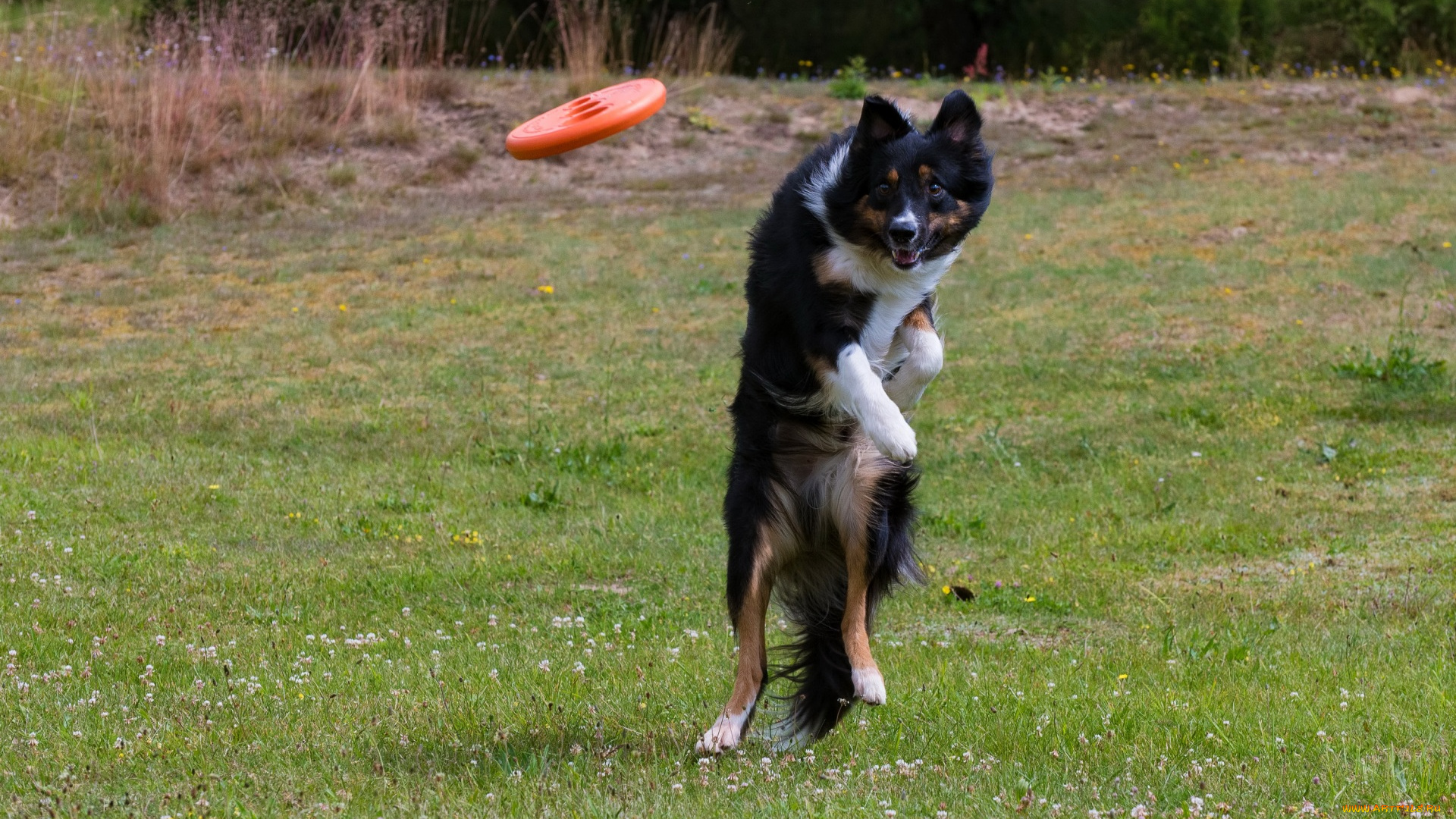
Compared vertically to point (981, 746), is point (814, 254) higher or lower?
higher

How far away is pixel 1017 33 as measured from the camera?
25828mm

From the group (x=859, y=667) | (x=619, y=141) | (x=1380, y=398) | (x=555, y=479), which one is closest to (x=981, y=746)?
(x=859, y=667)

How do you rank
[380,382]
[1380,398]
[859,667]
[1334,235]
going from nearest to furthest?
1. [859,667]
2. [1380,398]
3. [380,382]
4. [1334,235]

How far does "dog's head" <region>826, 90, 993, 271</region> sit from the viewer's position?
189 inches

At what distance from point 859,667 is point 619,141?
50.4 ft

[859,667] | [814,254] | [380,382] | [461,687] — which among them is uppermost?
[814,254]

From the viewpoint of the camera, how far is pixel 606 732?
4.81 m

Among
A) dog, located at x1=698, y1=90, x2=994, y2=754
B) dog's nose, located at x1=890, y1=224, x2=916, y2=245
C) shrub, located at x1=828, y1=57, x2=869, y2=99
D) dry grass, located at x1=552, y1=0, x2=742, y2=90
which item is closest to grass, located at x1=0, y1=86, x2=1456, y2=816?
dog, located at x1=698, y1=90, x2=994, y2=754

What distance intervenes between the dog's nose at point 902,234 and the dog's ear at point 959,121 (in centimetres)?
50

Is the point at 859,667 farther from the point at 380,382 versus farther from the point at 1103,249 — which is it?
the point at 1103,249

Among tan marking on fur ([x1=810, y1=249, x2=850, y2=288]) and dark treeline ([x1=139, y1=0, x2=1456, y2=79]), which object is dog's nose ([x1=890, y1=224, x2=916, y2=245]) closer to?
tan marking on fur ([x1=810, y1=249, x2=850, y2=288])

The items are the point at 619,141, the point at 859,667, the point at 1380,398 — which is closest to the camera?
the point at 859,667

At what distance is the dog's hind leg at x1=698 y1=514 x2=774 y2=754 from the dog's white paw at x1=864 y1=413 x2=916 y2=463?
1.65ft

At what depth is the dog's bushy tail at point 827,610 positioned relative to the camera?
484 cm
